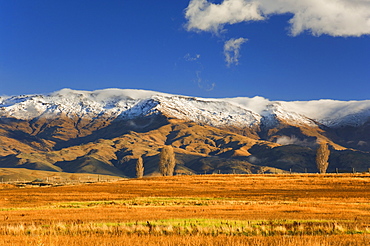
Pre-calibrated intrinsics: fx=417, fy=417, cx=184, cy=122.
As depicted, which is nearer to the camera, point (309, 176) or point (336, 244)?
point (336, 244)

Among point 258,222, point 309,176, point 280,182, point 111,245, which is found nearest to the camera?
point 111,245

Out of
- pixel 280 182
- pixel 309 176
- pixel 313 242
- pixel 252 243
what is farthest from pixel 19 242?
pixel 309 176

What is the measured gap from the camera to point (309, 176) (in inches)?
4592

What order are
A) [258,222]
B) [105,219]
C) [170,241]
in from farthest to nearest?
1. [105,219]
2. [258,222]
3. [170,241]

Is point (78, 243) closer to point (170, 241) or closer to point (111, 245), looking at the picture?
point (111, 245)

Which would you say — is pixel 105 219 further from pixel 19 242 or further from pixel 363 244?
pixel 363 244

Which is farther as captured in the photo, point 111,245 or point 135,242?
point 135,242

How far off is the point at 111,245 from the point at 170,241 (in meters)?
2.82

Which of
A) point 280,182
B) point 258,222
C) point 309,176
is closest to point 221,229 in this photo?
point 258,222

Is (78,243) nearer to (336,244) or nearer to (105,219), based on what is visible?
(336,244)

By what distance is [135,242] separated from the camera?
1958 cm

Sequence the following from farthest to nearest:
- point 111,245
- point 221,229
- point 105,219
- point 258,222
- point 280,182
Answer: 1. point 280,182
2. point 105,219
3. point 258,222
4. point 221,229
5. point 111,245

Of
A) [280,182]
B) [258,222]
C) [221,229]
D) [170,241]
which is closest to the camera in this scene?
[170,241]

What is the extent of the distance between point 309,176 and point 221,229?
97.9 metres
